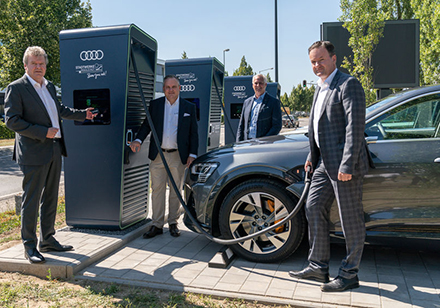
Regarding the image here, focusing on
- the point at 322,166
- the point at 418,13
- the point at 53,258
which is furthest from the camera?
the point at 418,13

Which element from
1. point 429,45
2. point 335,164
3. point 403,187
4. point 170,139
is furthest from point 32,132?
point 429,45

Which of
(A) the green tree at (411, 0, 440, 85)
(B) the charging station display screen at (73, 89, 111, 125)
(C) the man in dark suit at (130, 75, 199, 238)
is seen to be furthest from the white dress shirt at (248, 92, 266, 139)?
(A) the green tree at (411, 0, 440, 85)

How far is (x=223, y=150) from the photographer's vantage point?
4.35 m

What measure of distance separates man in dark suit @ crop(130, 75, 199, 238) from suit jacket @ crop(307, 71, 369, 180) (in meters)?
2.03

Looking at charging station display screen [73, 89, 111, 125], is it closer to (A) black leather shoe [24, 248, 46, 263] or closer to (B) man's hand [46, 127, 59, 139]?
(B) man's hand [46, 127, 59, 139]

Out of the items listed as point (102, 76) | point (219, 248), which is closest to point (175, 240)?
point (219, 248)

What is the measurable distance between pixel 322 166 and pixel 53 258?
2.70m

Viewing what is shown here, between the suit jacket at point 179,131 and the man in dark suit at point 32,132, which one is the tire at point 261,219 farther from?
the man in dark suit at point 32,132

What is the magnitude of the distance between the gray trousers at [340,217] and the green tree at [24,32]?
2118 cm

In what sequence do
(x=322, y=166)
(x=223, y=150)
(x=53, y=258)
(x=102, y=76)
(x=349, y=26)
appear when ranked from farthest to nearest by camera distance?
(x=349, y=26) → (x=102, y=76) → (x=223, y=150) → (x=53, y=258) → (x=322, y=166)

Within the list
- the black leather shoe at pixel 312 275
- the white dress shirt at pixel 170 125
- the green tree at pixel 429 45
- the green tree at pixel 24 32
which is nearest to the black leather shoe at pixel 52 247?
the white dress shirt at pixel 170 125

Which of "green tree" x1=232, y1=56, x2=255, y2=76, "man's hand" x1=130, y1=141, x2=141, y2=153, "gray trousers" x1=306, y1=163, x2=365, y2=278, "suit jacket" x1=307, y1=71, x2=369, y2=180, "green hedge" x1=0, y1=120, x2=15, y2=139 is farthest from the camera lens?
"green tree" x1=232, y1=56, x2=255, y2=76

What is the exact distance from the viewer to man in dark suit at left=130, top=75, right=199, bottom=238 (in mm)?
4938

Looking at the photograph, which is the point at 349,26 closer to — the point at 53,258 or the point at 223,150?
the point at 223,150
